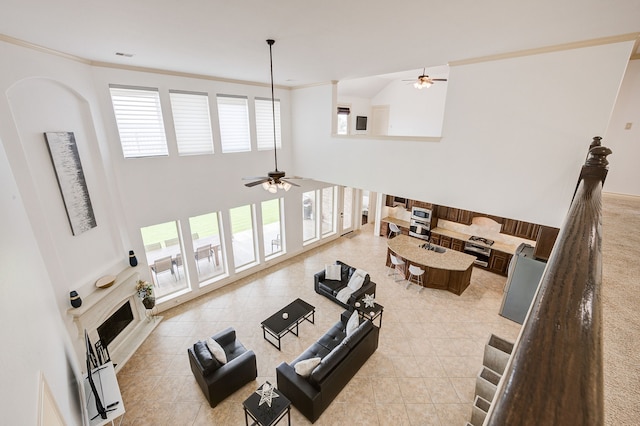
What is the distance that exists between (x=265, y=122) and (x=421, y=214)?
19.7 feet

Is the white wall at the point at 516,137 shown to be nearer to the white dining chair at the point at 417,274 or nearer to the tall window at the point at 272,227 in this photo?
the white dining chair at the point at 417,274

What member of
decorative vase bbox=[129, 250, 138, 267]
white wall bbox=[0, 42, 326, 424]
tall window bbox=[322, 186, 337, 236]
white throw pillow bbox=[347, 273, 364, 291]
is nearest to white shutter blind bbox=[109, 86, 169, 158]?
white wall bbox=[0, 42, 326, 424]

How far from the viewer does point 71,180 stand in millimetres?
4422

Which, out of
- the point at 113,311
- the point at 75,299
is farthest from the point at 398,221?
the point at 75,299

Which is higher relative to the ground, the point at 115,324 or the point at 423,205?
the point at 423,205

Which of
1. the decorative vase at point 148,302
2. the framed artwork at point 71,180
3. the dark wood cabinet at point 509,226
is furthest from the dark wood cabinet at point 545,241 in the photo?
the framed artwork at point 71,180

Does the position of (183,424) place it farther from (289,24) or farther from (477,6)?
(477,6)

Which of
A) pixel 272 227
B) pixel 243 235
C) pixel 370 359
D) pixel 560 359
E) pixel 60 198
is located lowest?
pixel 370 359

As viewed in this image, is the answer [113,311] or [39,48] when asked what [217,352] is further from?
[39,48]

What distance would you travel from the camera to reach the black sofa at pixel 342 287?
6.59 m

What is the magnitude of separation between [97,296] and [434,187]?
20.8 feet

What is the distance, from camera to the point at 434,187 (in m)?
5.24

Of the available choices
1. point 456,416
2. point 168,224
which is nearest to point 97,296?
point 168,224

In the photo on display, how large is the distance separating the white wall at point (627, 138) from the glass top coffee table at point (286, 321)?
6.20 m
